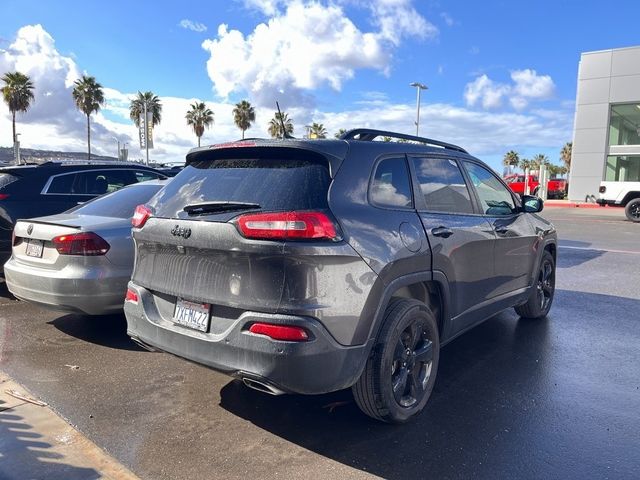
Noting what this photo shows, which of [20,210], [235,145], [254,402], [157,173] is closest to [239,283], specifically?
[235,145]

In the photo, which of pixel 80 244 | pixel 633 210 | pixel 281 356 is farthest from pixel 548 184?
pixel 281 356

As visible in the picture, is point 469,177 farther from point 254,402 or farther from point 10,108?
point 10,108

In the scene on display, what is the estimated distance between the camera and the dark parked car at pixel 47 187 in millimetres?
6059

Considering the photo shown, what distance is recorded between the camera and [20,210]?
20.0 feet

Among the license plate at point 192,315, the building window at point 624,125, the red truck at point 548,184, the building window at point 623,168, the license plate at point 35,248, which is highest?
the building window at point 624,125

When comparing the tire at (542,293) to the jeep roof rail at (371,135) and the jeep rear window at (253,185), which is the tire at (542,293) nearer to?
the jeep roof rail at (371,135)

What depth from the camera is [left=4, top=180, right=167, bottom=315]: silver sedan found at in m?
4.57

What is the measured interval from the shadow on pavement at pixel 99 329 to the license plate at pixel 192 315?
183 centimetres

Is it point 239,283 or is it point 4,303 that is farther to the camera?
point 4,303

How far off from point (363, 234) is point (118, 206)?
3.46m

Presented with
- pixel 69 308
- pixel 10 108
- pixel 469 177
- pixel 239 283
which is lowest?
pixel 69 308

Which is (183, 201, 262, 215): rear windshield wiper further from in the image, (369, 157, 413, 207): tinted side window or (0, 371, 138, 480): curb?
(0, 371, 138, 480): curb

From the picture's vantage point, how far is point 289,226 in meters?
2.72

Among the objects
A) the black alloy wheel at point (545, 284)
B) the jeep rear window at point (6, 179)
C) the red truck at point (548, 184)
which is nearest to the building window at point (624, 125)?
the red truck at point (548, 184)
